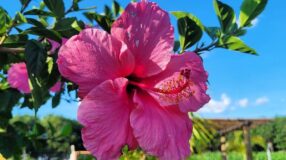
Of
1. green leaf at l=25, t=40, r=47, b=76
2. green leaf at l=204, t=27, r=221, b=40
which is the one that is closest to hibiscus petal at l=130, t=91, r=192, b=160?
green leaf at l=25, t=40, r=47, b=76

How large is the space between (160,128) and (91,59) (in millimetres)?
117

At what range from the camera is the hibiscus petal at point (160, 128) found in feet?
1.82

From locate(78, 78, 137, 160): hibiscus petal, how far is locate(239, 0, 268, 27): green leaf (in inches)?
13.4

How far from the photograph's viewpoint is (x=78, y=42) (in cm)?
54

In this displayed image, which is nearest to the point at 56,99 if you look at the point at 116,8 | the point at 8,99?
the point at 8,99

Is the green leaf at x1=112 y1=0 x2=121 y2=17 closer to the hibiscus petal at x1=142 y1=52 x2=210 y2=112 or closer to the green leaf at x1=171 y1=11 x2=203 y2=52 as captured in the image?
the green leaf at x1=171 y1=11 x2=203 y2=52

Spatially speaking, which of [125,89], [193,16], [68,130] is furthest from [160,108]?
[68,130]

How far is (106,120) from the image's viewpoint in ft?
1.79

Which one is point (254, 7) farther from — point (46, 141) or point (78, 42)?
point (46, 141)

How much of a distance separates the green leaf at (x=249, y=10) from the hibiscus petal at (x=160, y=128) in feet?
0.96

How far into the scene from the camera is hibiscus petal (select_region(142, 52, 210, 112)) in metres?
0.60

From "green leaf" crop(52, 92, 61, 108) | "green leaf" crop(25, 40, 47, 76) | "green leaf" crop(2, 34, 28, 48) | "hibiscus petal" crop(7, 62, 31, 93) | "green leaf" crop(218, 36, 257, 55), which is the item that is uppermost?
"green leaf" crop(25, 40, 47, 76)

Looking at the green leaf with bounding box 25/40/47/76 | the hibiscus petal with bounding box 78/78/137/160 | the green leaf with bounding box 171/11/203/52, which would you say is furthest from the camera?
the green leaf with bounding box 171/11/203/52

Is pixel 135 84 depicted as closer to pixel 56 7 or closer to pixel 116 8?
pixel 56 7
